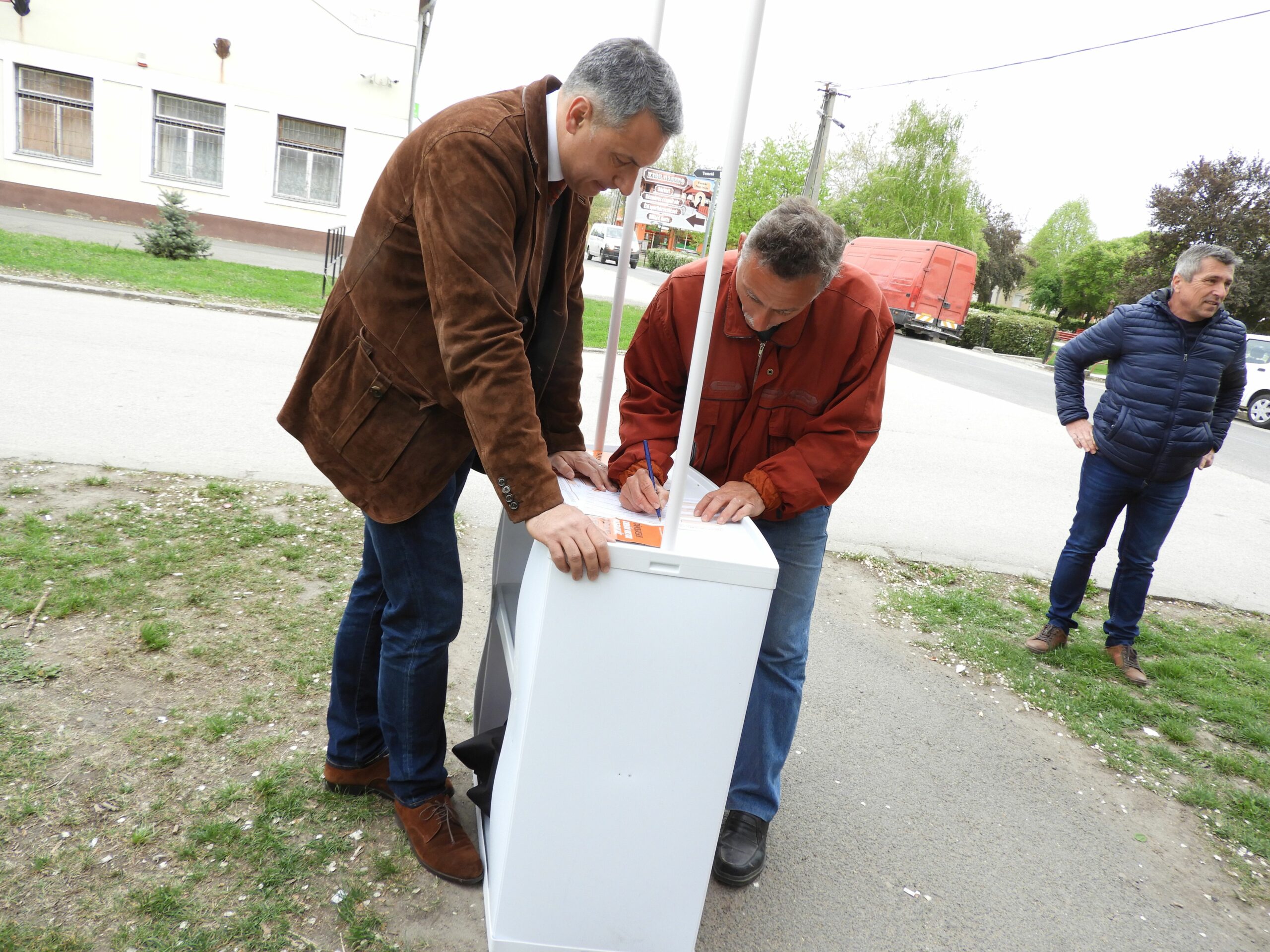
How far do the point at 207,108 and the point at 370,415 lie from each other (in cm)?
1913

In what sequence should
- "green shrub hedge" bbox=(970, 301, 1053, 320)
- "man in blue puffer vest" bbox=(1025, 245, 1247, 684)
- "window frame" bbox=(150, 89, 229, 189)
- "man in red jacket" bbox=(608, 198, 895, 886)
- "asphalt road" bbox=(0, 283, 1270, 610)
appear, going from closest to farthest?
"man in red jacket" bbox=(608, 198, 895, 886)
"man in blue puffer vest" bbox=(1025, 245, 1247, 684)
"asphalt road" bbox=(0, 283, 1270, 610)
"window frame" bbox=(150, 89, 229, 189)
"green shrub hedge" bbox=(970, 301, 1053, 320)

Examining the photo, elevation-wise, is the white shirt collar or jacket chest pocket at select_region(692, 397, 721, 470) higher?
the white shirt collar

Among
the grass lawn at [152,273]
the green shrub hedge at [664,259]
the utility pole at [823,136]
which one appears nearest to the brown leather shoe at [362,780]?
the grass lawn at [152,273]

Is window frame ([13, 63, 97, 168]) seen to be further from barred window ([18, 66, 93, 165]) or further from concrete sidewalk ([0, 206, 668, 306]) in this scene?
concrete sidewalk ([0, 206, 668, 306])

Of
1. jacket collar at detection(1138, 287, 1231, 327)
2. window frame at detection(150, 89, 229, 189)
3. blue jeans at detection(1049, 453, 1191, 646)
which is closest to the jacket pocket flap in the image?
blue jeans at detection(1049, 453, 1191, 646)

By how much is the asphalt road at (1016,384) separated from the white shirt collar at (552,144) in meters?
8.48

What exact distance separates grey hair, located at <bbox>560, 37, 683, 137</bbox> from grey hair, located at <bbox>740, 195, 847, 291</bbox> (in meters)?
0.39

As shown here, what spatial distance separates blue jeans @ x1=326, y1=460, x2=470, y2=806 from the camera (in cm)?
211

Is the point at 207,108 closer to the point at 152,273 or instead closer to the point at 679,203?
the point at 152,273

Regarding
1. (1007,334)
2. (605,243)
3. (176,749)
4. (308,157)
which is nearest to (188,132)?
(308,157)

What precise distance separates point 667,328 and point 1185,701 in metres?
3.33

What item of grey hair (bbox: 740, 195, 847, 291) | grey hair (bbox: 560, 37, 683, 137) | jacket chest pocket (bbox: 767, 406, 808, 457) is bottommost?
jacket chest pocket (bbox: 767, 406, 808, 457)

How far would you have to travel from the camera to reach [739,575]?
178cm

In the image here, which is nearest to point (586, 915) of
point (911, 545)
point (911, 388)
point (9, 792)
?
point (9, 792)
